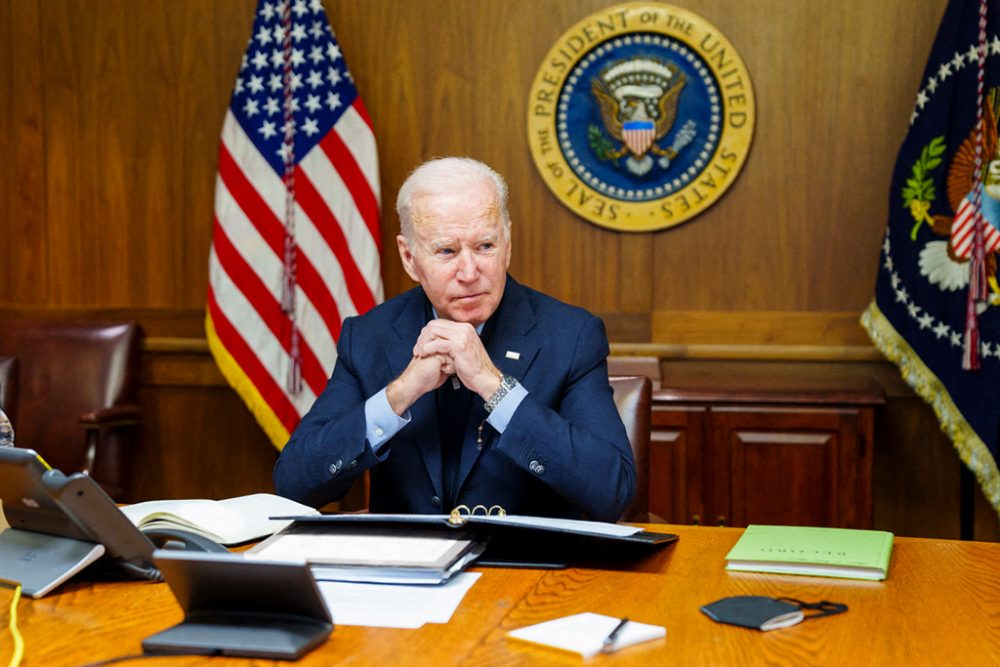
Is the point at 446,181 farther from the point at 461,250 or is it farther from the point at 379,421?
the point at 379,421

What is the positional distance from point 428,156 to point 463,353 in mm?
2449

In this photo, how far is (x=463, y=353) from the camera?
1.98 meters

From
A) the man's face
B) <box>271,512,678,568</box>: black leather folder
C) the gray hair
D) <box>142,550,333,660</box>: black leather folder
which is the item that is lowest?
<box>271,512,678,568</box>: black leather folder

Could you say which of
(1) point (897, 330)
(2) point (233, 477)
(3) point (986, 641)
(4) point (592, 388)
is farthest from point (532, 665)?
(2) point (233, 477)

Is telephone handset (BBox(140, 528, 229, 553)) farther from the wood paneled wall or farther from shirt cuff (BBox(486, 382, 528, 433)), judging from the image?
the wood paneled wall

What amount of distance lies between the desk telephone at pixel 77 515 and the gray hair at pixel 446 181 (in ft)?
2.86

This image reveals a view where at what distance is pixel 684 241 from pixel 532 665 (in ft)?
10.3

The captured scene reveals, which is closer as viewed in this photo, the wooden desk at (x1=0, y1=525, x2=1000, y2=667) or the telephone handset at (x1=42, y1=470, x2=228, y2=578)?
the wooden desk at (x1=0, y1=525, x2=1000, y2=667)

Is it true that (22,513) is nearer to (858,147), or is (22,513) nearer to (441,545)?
(441,545)

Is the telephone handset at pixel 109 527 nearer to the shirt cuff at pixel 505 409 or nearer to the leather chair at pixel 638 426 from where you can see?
the shirt cuff at pixel 505 409

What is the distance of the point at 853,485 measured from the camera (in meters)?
3.52

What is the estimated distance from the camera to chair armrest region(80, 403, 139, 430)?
3.67m

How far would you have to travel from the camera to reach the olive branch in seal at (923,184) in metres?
3.62

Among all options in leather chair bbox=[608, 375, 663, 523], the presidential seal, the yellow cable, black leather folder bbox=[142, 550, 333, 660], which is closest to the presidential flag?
the presidential seal
